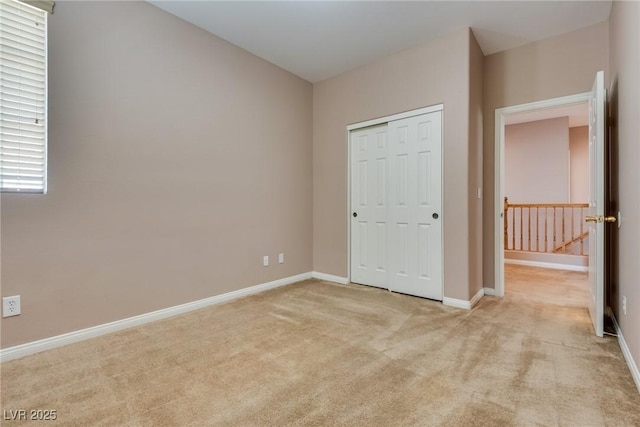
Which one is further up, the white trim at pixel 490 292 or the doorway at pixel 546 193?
the doorway at pixel 546 193

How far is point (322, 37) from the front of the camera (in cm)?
315

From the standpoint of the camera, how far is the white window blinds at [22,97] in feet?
6.51

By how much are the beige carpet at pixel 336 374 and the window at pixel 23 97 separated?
126 cm

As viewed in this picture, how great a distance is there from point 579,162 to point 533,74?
199 inches

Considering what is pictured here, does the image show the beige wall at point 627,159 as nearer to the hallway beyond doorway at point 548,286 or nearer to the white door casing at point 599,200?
the white door casing at point 599,200

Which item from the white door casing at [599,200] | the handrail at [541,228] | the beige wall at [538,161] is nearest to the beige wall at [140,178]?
the white door casing at [599,200]

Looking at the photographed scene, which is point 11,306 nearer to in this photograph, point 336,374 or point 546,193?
point 336,374

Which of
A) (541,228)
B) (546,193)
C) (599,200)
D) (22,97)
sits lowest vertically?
(541,228)

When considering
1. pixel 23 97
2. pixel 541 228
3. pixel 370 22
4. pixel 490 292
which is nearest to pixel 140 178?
pixel 23 97

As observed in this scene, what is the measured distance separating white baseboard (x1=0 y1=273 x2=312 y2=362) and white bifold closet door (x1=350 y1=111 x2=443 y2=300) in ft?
4.79

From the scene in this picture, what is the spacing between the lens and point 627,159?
1999 millimetres

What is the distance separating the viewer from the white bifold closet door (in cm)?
321

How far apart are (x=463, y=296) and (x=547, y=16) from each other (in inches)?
109

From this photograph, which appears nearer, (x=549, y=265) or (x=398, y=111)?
(x=398, y=111)
